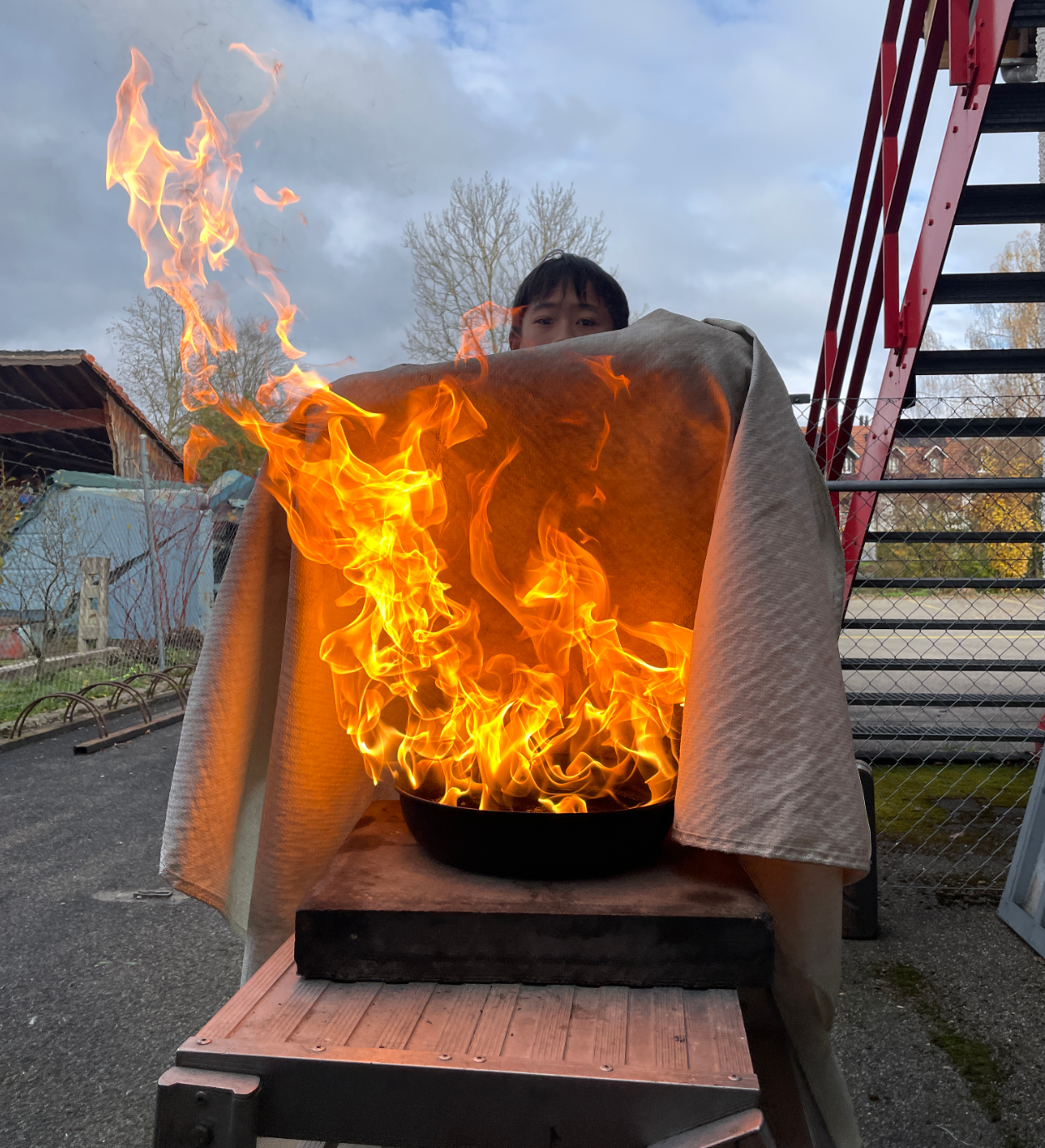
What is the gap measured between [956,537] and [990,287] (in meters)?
1.29

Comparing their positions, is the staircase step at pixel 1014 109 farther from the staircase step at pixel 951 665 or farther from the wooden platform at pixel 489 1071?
the wooden platform at pixel 489 1071

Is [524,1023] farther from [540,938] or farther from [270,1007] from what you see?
[270,1007]

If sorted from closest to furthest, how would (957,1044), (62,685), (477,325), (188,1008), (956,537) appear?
(477,325)
(957,1044)
(188,1008)
(956,537)
(62,685)

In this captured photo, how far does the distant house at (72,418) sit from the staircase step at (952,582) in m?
8.68

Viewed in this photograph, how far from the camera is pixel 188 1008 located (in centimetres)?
245

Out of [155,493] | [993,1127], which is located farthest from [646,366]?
[155,493]

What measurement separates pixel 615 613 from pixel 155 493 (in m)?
9.79

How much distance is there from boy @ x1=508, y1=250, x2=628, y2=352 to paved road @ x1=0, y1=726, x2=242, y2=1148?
7.07 feet

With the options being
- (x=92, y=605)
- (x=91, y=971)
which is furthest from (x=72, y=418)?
(x=91, y=971)

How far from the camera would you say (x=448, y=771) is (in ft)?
4.73

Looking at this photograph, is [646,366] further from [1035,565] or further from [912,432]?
[1035,565]

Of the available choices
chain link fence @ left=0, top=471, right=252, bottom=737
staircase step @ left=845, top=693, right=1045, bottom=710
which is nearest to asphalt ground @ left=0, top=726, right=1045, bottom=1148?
staircase step @ left=845, top=693, right=1045, bottom=710

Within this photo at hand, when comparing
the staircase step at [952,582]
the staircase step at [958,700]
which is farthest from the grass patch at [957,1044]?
the staircase step at [952,582]

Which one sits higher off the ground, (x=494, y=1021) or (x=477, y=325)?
(x=477, y=325)
